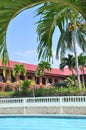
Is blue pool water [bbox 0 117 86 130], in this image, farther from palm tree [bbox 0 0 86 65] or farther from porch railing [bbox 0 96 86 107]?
palm tree [bbox 0 0 86 65]

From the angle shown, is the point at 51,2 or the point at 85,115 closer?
the point at 51,2

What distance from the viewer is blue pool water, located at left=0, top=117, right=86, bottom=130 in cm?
1325

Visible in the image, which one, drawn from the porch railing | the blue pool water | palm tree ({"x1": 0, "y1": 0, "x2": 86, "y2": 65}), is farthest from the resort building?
palm tree ({"x1": 0, "y1": 0, "x2": 86, "y2": 65})

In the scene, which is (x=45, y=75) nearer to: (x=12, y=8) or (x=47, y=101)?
(x=47, y=101)

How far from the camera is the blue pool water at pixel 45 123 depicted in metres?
13.2

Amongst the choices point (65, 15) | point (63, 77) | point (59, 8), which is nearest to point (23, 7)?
point (59, 8)

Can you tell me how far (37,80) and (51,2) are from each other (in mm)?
44957

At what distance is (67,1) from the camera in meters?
4.69

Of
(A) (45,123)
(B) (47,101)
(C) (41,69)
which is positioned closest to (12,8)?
(A) (45,123)

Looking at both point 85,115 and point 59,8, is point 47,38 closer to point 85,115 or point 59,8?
point 59,8

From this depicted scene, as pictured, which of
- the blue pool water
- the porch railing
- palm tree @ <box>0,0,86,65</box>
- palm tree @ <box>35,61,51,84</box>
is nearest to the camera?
palm tree @ <box>0,0,86,65</box>

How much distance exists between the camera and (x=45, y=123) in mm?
14891

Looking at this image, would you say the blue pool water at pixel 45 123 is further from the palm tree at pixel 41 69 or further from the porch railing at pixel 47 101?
the palm tree at pixel 41 69

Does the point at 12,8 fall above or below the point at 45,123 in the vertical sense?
above
